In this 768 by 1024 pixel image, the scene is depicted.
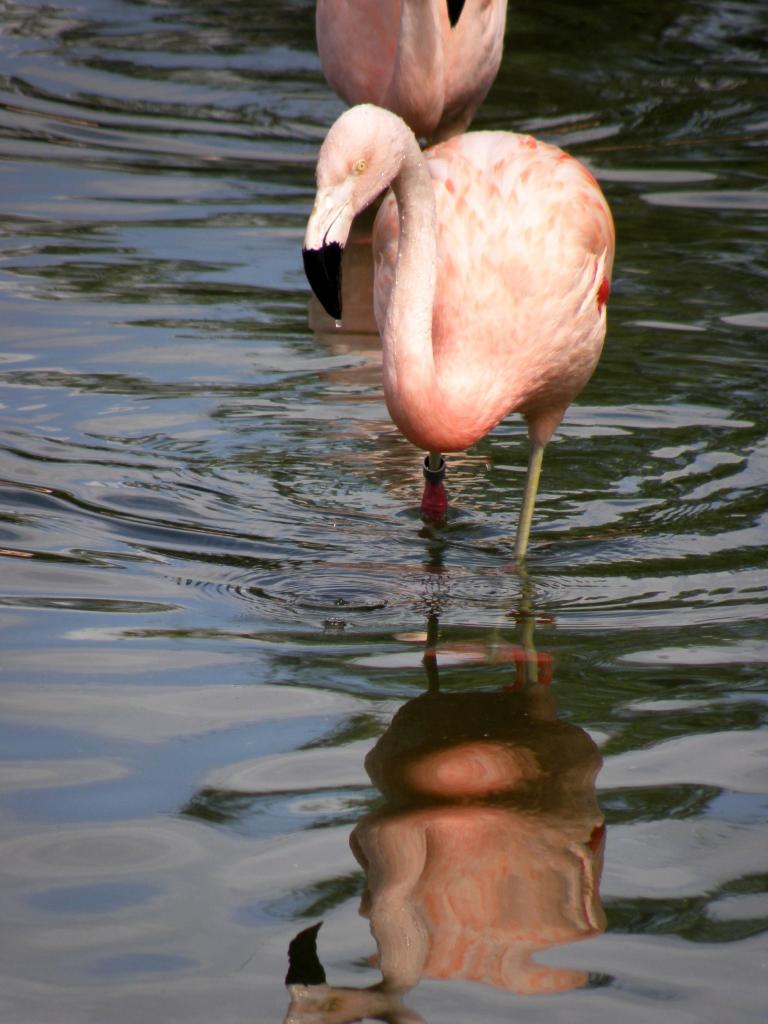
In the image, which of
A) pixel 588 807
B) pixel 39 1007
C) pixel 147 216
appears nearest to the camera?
pixel 39 1007

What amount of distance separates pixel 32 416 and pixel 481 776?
2.75 m

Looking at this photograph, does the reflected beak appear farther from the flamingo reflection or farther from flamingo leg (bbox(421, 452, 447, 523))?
the flamingo reflection

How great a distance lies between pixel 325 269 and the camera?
399 centimetres

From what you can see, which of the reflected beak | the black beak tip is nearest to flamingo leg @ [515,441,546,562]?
the black beak tip

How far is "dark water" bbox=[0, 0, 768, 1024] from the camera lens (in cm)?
296

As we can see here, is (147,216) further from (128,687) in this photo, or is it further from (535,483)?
(128,687)

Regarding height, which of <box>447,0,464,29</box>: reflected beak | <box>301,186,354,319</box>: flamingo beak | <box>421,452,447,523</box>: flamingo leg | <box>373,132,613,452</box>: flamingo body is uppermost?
<box>447,0,464,29</box>: reflected beak

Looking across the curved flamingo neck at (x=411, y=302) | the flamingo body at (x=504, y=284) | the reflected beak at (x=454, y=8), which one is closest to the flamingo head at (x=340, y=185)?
the curved flamingo neck at (x=411, y=302)

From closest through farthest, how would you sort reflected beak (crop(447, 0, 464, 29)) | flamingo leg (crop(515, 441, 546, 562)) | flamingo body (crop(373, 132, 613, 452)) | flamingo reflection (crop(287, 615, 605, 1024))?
1. flamingo reflection (crop(287, 615, 605, 1024))
2. flamingo body (crop(373, 132, 613, 452))
3. flamingo leg (crop(515, 441, 546, 562))
4. reflected beak (crop(447, 0, 464, 29))

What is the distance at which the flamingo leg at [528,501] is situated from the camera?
4.79 meters

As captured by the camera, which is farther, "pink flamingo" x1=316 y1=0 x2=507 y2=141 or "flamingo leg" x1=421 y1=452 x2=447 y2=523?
"pink flamingo" x1=316 y1=0 x2=507 y2=141

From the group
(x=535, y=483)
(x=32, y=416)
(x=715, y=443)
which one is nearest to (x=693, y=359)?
(x=715, y=443)

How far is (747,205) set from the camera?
8695 mm

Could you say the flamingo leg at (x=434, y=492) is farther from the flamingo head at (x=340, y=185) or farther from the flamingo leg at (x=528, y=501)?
the flamingo head at (x=340, y=185)
